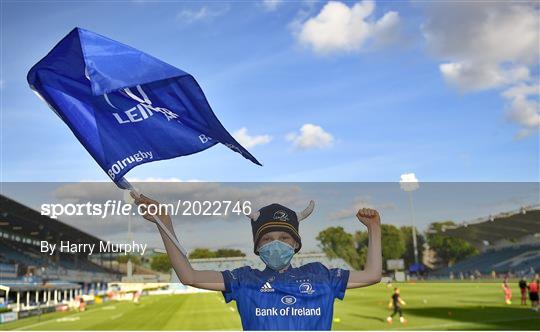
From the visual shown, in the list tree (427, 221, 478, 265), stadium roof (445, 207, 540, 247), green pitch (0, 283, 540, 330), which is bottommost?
green pitch (0, 283, 540, 330)

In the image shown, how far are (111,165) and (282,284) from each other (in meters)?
1.66

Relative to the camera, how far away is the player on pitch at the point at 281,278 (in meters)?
3.26

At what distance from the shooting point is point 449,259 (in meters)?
98.4

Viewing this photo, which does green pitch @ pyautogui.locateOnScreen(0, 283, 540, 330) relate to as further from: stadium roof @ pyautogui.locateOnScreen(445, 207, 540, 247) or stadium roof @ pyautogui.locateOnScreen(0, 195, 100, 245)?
stadium roof @ pyautogui.locateOnScreen(445, 207, 540, 247)

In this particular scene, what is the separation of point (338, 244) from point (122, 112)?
8517cm

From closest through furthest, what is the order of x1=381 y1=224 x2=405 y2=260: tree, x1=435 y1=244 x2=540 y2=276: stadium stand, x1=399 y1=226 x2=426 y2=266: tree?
x1=435 y1=244 x2=540 y2=276: stadium stand, x1=381 y1=224 x2=405 y2=260: tree, x1=399 y1=226 x2=426 y2=266: tree

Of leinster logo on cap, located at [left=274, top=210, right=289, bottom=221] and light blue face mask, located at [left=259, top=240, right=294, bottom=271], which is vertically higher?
leinster logo on cap, located at [left=274, top=210, right=289, bottom=221]

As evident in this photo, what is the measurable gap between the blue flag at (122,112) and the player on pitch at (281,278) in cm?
55

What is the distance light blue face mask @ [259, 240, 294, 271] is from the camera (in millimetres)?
3516

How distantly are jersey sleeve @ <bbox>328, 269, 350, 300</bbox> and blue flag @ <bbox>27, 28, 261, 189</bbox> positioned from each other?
3.19 feet

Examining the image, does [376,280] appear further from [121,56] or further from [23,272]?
[23,272]

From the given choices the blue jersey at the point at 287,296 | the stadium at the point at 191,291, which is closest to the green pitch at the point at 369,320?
the stadium at the point at 191,291

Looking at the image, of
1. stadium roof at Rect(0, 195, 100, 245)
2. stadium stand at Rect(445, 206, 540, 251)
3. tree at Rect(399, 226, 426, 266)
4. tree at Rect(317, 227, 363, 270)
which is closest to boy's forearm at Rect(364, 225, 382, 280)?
stadium roof at Rect(0, 195, 100, 245)

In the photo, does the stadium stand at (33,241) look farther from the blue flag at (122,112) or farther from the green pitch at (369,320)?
the blue flag at (122,112)
